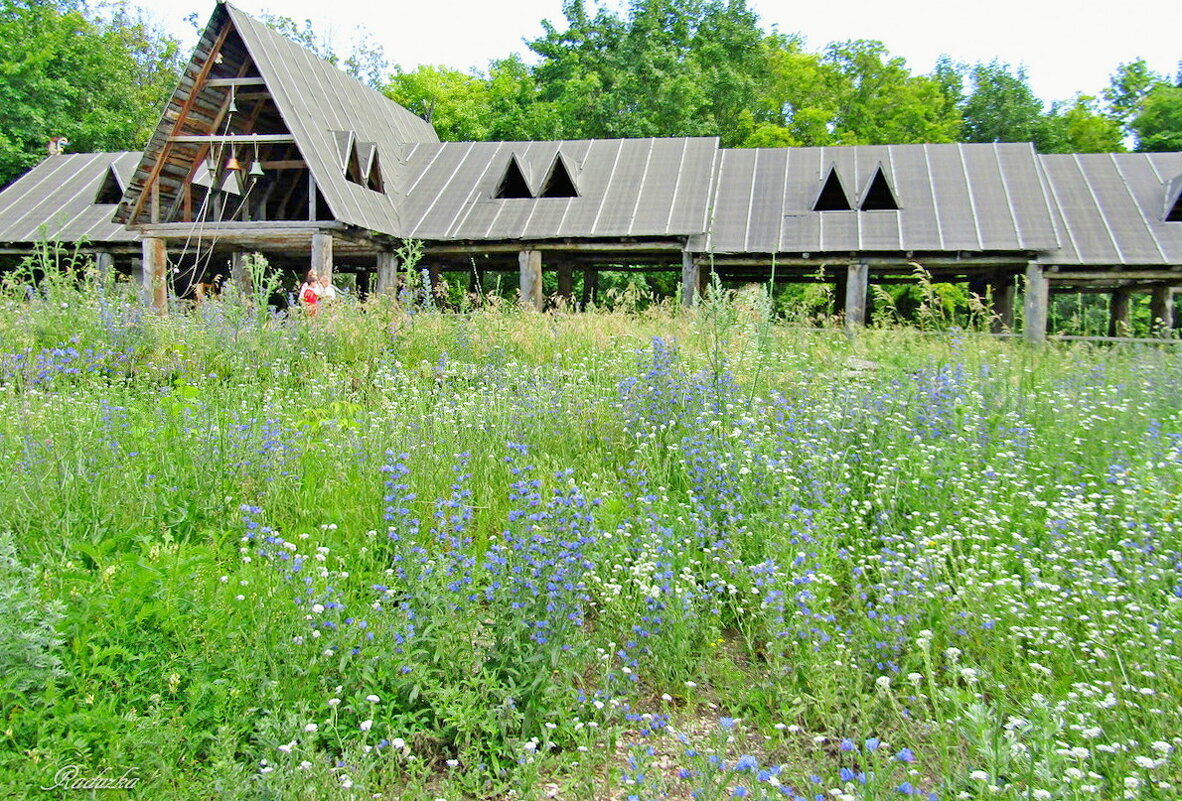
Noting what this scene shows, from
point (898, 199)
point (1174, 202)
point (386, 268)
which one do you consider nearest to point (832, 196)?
point (898, 199)

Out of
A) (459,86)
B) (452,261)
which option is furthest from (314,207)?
(459,86)

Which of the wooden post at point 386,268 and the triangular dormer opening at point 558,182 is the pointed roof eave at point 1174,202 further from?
the wooden post at point 386,268

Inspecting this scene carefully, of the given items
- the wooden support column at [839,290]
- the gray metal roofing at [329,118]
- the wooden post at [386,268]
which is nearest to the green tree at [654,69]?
the wooden support column at [839,290]

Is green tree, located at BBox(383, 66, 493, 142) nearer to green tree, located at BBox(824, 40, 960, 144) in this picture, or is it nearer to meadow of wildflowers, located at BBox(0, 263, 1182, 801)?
green tree, located at BBox(824, 40, 960, 144)

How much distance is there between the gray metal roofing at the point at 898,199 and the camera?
18734 millimetres

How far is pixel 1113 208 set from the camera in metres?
20.2

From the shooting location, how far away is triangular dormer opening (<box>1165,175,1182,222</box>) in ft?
Result: 64.3

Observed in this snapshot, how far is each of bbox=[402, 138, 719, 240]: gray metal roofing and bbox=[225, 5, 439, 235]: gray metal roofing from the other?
0.67m

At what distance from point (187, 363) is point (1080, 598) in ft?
22.3

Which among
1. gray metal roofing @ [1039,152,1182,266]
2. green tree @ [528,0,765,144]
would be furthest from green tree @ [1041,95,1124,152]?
gray metal roofing @ [1039,152,1182,266]

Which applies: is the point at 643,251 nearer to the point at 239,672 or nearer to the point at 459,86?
the point at 239,672

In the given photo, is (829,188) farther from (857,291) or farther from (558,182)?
(558,182)

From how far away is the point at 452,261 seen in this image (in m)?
23.3

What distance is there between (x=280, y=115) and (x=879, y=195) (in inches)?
513
